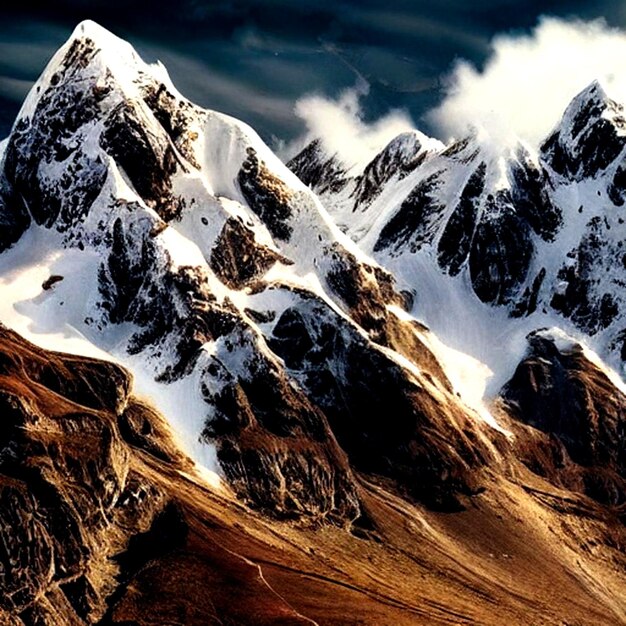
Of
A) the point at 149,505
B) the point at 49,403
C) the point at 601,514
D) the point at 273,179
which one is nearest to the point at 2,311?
the point at 49,403

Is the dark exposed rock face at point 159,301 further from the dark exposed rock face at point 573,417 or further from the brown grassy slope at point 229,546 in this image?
the dark exposed rock face at point 573,417

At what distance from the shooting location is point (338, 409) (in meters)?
156

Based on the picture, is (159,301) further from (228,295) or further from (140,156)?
(140,156)

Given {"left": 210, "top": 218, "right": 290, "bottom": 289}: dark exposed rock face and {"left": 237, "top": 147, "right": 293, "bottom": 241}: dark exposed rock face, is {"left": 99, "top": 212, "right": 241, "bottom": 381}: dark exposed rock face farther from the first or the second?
{"left": 237, "top": 147, "right": 293, "bottom": 241}: dark exposed rock face

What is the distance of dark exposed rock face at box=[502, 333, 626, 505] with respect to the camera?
Result: 170 m

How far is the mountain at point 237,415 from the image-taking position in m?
95.4

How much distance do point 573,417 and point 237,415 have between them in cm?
8160

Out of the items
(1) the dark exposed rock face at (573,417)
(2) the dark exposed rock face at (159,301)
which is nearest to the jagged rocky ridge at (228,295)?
(2) the dark exposed rock face at (159,301)

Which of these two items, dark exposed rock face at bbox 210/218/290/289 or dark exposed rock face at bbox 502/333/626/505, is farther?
dark exposed rock face at bbox 502/333/626/505

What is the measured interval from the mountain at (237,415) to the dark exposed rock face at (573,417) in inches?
20.4

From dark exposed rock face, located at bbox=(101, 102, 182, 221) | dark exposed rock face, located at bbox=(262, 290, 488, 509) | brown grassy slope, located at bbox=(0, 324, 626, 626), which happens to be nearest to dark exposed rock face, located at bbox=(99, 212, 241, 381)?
dark exposed rock face, located at bbox=(101, 102, 182, 221)

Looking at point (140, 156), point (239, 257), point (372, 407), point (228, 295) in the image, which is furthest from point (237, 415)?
point (140, 156)

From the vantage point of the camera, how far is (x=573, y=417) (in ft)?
594

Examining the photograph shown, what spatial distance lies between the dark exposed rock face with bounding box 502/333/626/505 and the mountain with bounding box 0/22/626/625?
52 centimetres
